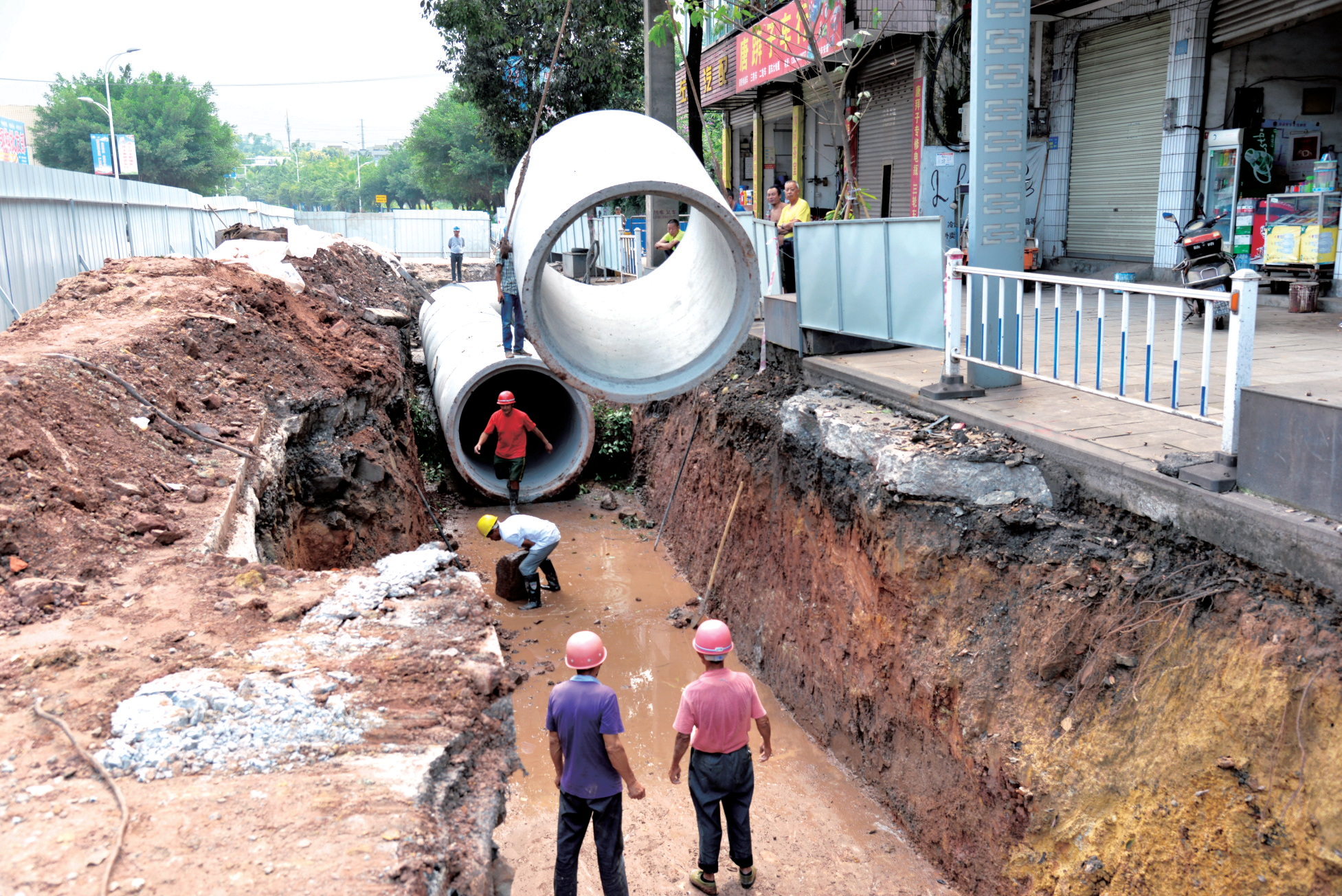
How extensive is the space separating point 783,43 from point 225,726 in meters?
14.8

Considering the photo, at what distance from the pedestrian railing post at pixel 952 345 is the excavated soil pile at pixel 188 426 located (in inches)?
176

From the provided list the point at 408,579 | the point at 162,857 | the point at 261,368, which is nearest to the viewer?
the point at 162,857

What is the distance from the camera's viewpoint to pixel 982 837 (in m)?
4.51

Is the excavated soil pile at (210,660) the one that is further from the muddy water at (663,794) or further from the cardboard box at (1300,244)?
the cardboard box at (1300,244)

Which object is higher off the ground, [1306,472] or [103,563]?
[1306,472]

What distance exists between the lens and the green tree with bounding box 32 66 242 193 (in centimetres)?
4734

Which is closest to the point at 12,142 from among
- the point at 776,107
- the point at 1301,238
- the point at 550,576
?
the point at 776,107

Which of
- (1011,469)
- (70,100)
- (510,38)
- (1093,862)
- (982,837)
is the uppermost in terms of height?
(70,100)

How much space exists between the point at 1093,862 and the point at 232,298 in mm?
8318

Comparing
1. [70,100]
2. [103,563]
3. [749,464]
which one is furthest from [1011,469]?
[70,100]

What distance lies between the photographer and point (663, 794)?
5.74 metres

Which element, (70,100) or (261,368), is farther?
(70,100)

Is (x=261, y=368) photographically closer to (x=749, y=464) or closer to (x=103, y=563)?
(x=103, y=563)

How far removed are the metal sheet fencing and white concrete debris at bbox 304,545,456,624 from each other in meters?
34.1
